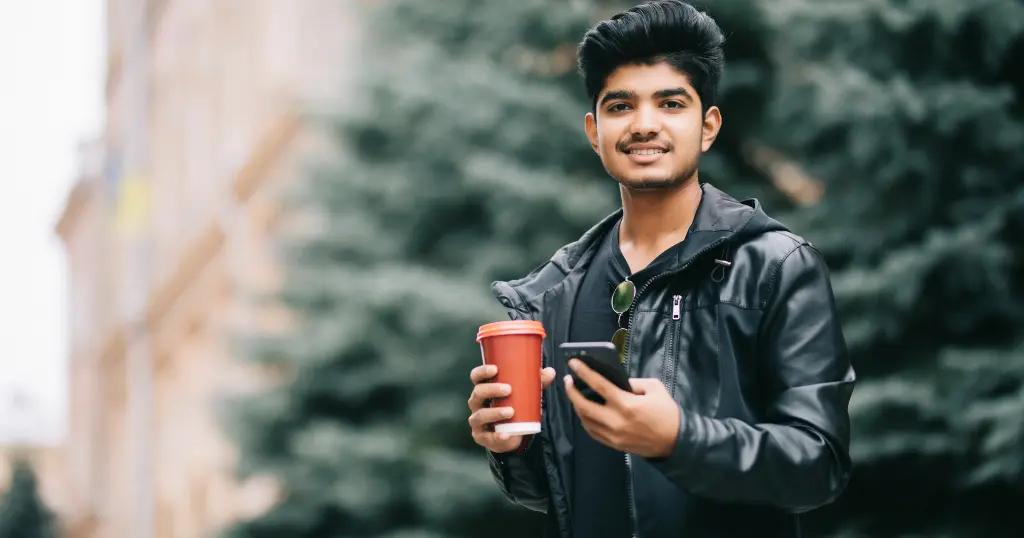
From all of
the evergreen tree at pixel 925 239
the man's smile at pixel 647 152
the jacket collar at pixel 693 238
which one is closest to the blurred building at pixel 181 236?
the evergreen tree at pixel 925 239

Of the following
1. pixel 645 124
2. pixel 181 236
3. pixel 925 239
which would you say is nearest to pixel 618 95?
pixel 645 124

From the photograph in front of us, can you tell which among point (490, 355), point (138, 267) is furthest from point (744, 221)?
point (138, 267)

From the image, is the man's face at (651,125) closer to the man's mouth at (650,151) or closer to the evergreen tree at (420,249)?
the man's mouth at (650,151)

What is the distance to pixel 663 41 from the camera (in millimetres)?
2531

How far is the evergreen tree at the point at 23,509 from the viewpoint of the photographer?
81.3 ft

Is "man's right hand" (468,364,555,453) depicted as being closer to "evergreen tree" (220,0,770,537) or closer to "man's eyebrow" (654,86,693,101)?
"man's eyebrow" (654,86,693,101)

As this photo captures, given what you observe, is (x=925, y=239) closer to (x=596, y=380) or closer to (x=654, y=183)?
(x=654, y=183)

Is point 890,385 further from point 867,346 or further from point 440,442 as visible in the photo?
point 440,442

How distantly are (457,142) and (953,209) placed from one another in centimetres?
367

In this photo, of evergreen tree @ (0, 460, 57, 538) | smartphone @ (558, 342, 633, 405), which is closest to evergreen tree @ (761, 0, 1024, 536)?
smartphone @ (558, 342, 633, 405)

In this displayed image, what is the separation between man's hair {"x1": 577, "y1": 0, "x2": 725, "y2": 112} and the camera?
2.53 m

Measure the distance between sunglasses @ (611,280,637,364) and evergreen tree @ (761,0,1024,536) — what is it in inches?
216

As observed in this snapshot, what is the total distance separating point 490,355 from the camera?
2.45m

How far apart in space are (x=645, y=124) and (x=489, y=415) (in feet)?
1.81
